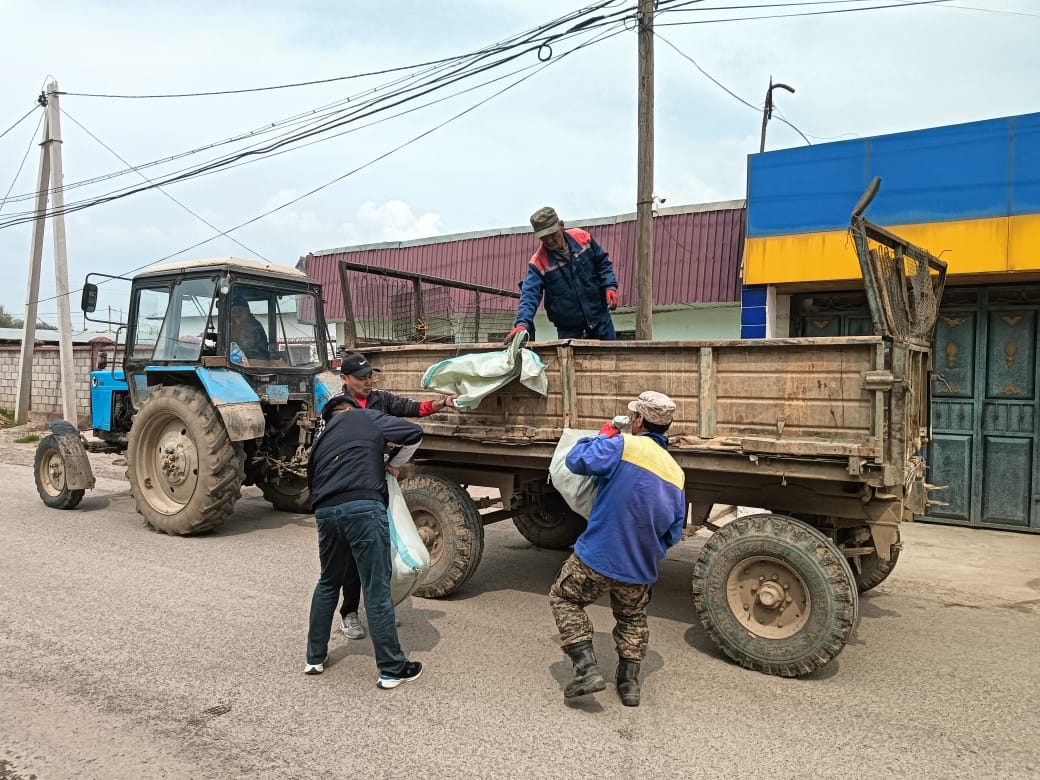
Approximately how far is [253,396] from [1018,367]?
796 centimetres

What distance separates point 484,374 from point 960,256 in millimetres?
5587

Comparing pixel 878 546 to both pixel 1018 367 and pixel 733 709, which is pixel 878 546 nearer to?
pixel 733 709

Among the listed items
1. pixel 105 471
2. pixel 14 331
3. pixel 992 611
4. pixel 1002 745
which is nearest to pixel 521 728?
pixel 1002 745

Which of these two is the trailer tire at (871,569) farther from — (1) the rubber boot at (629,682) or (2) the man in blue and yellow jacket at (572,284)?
(2) the man in blue and yellow jacket at (572,284)

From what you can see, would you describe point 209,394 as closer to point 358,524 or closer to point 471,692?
point 358,524

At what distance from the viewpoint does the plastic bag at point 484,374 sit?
4.78 metres

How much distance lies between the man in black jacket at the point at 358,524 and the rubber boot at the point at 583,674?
867mm

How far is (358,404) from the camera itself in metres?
4.44

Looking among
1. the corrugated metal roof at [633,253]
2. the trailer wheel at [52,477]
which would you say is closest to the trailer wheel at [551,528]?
the corrugated metal roof at [633,253]

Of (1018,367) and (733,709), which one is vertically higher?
(1018,367)

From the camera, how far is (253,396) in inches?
295

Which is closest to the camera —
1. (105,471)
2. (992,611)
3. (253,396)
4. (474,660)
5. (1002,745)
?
(1002,745)

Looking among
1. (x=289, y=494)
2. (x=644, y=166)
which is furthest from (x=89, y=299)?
(x=644, y=166)

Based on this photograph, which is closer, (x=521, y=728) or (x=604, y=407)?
(x=521, y=728)
